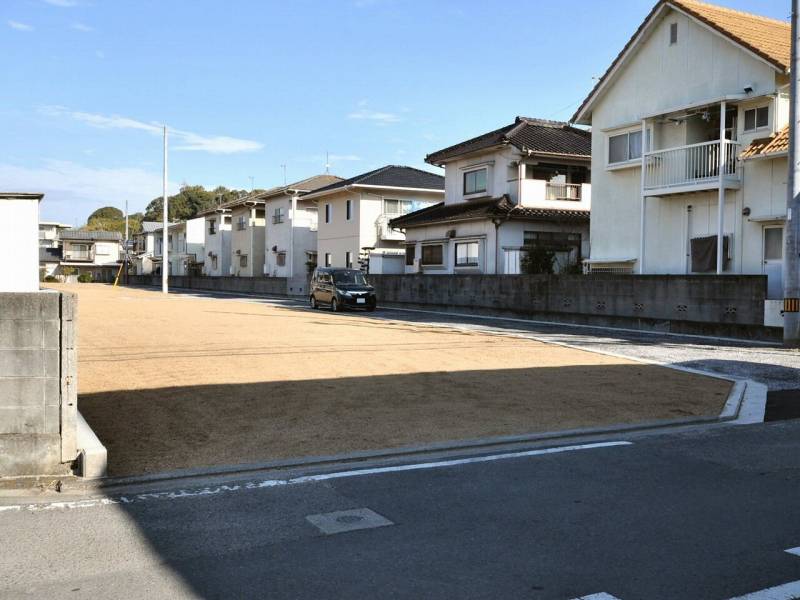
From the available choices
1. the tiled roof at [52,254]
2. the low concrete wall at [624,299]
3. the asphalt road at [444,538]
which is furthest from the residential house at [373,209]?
the tiled roof at [52,254]

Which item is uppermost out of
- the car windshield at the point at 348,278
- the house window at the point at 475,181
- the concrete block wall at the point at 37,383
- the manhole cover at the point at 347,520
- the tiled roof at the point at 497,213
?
the house window at the point at 475,181

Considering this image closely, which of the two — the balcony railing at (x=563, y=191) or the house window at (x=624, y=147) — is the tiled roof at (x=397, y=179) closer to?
the balcony railing at (x=563, y=191)

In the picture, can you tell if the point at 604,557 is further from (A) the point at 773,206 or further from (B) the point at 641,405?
(A) the point at 773,206

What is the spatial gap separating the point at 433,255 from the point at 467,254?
9.11ft

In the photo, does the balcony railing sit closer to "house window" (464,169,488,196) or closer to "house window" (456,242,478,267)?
"house window" (464,169,488,196)

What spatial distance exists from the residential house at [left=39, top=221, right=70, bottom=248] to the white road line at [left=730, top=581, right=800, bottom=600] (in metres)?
99.0

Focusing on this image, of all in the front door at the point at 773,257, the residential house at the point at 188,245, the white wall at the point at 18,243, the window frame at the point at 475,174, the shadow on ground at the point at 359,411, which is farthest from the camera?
the residential house at the point at 188,245

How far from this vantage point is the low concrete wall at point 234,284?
159 feet

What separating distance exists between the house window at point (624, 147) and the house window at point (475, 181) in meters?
8.76

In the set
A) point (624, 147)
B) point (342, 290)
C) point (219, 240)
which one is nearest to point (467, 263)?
point (342, 290)

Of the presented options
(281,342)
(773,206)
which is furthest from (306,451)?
(773,206)

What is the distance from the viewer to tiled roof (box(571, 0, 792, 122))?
20.5 metres

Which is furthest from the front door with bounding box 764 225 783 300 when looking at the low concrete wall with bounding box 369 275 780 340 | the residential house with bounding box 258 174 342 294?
the residential house with bounding box 258 174 342 294

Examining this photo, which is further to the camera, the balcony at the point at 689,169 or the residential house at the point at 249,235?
the residential house at the point at 249,235
